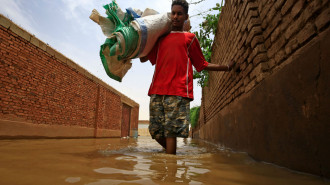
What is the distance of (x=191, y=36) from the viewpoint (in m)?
2.42

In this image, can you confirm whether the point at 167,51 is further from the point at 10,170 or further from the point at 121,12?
the point at 10,170

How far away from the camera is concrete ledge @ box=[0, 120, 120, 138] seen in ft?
17.2

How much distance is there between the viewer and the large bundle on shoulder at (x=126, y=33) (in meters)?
2.24

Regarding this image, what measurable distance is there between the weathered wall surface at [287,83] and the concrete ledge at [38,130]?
5.67 m

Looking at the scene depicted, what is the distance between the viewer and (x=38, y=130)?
6.41m

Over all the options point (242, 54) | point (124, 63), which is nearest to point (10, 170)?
point (124, 63)

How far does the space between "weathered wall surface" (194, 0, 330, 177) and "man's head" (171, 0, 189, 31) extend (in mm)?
709

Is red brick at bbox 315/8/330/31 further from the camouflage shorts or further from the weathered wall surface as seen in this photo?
the camouflage shorts

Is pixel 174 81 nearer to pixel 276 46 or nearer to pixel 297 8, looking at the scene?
pixel 276 46

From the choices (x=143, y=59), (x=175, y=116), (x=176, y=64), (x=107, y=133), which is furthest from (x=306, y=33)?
(x=107, y=133)

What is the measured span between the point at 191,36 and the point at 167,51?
1.16ft

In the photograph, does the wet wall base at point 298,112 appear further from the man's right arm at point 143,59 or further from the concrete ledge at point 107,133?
the concrete ledge at point 107,133

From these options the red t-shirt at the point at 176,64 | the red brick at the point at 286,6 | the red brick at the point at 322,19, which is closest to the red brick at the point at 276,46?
the red brick at the point at 286,6

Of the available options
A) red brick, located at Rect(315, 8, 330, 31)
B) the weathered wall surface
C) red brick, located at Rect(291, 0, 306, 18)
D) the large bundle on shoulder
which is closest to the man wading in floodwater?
the large bundle on shoulder
